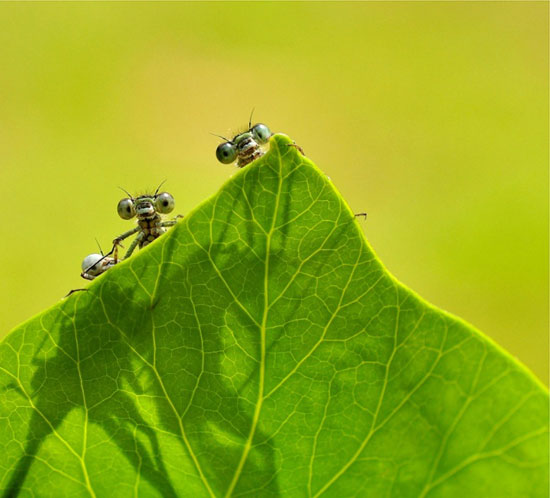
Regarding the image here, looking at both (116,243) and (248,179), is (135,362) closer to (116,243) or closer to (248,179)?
(248,179)

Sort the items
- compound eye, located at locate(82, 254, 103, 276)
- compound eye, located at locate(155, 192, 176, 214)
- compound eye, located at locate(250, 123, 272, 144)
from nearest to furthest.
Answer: compound eye, located at locate(82, 254, 103, 276)
compound eye, located at locate(155, 192, 176, 214)
compound eye, located at locate(250, 123, 272, 144)

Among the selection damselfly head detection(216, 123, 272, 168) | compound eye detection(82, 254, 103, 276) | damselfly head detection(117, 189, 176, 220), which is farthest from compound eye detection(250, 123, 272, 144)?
compound eye detection(82, 254, 103, 276)

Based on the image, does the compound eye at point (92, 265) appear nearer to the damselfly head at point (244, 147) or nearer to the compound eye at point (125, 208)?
the compound eye at point (125, 208)

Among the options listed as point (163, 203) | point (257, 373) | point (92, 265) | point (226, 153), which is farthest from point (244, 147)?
point (257, 373)

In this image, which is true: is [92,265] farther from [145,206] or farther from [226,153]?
[226,153]

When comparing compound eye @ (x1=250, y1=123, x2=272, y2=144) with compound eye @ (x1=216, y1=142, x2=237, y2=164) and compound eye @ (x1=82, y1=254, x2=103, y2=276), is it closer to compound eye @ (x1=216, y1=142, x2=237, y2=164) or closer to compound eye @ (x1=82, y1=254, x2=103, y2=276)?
compound eye @ (x1=216, y1=142, x2=237, y2=164)

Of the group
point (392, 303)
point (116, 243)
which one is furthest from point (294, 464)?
point (116, 243)

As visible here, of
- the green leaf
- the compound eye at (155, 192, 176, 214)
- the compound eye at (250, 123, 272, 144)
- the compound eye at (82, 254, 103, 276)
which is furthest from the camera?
the compound eye at (250, 123, 272, 144)
